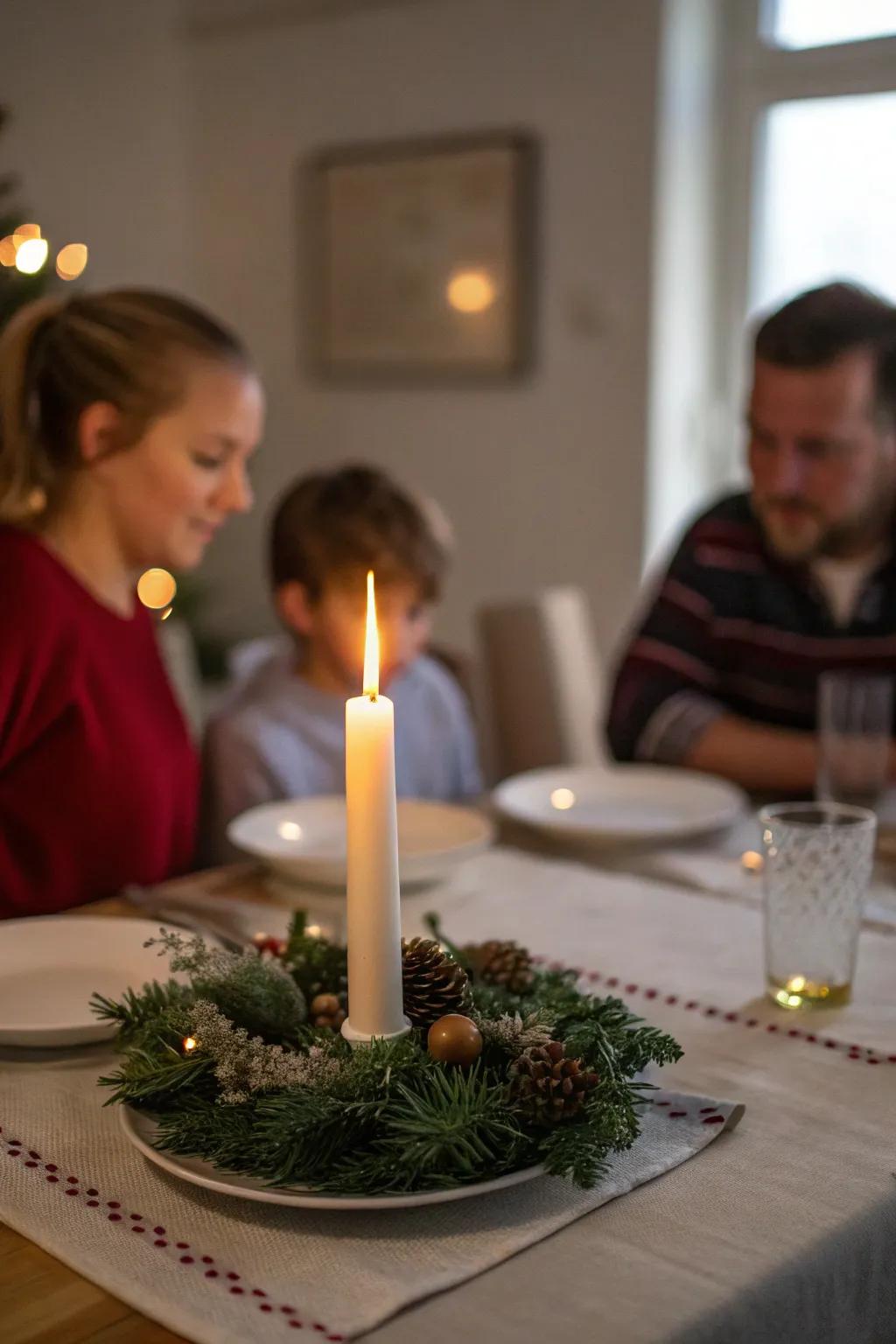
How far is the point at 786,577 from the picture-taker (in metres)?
2.08

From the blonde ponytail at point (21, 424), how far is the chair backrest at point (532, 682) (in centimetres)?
95

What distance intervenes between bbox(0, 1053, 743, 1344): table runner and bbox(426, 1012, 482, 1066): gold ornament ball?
74mm

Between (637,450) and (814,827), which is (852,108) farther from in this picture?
(814,827)

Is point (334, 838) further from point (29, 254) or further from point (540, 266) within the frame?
point (540, 266)

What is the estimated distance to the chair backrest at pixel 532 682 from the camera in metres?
2.36

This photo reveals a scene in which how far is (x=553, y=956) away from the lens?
3.96 ft

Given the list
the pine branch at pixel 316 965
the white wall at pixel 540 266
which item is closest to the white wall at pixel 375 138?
the white wall at pixel 540 266

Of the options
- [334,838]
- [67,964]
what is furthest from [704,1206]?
[334,838]

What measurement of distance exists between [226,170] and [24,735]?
3668mm

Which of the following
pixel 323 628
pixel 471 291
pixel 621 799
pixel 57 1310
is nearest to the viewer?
pixel 57 1310

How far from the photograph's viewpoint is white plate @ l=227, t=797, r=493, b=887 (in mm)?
1323

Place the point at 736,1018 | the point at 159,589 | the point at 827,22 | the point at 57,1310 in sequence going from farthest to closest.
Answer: the point at 159,589 < the point at 827,22 < the point at 736,1018 < the point at 57,1310

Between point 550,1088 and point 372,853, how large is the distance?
16 cm

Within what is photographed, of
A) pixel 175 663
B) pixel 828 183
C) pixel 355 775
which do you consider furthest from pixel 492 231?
pixel 355 775
